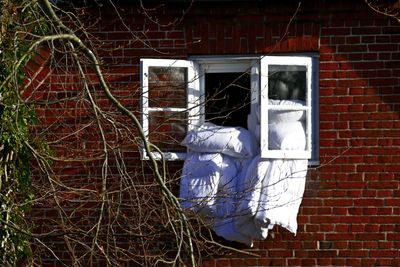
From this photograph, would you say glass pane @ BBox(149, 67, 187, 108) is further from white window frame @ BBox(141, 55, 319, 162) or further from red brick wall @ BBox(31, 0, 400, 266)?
red brick wall @ BBox(31, 0, 400, 266)

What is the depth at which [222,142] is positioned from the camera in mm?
11812

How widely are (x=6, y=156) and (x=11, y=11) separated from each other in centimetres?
131

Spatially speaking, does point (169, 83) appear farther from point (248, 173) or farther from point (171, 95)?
point (248, 173)

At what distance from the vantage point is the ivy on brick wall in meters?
9.11

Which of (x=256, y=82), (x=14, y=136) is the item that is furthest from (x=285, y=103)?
(x=14, y=136)

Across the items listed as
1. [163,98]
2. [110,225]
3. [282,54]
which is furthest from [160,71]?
[110,225]

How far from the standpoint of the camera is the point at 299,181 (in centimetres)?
1185

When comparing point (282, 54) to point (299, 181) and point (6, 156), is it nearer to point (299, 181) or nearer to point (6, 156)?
point (299, 181)

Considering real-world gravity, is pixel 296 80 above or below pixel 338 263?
above

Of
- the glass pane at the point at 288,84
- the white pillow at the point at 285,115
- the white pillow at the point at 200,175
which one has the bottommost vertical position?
the white pillow at the point at 200,175

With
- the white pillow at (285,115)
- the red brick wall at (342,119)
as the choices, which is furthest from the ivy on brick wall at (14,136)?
the white pillow at (285,115)

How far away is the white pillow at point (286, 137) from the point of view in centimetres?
1181

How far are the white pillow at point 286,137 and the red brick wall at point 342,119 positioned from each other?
269mm

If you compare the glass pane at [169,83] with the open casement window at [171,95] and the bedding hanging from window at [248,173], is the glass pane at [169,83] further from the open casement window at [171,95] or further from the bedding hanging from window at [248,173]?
the bedding hanging from window at [248,173]
